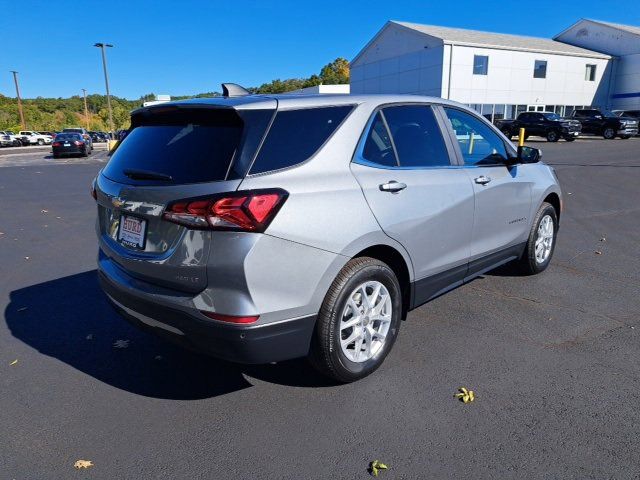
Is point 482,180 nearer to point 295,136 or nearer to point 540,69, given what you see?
point 295,136

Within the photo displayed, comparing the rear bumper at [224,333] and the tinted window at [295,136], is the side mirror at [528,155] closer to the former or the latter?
the tinted window at [295,136]

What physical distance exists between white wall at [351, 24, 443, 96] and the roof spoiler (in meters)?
36.4

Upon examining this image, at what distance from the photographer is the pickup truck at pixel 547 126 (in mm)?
30453

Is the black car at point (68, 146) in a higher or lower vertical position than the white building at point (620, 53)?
lower

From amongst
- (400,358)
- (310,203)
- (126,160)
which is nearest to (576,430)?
(400,358)

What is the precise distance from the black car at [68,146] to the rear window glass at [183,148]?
29073 mm

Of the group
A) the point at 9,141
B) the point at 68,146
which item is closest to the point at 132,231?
the point at 68,146

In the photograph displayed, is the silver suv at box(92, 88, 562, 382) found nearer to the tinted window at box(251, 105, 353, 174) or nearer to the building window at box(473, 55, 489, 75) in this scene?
the tinted window at box(251, 105, 353, 174)

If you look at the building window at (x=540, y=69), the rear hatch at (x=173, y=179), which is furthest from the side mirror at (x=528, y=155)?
the building window at (x=540, y=69)

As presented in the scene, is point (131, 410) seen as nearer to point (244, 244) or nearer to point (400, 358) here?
point (244, 244)

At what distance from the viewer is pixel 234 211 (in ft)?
8.01

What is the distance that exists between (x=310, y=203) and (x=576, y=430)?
6.26 ft

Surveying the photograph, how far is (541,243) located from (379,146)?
2.87 m

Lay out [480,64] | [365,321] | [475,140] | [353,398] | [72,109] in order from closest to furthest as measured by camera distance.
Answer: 1. [353,398]
2. [365,321]
3. [475,140]
4. [480,64]
5. [72,109]
